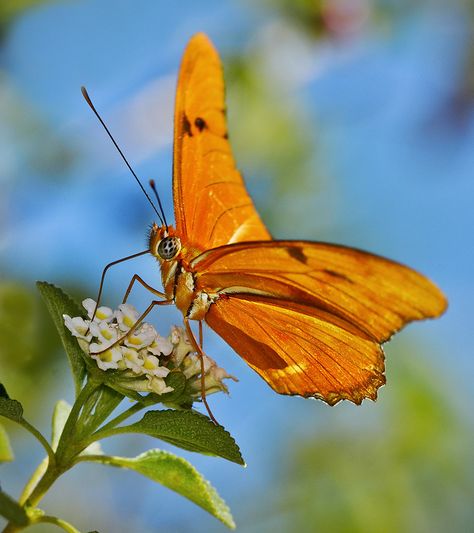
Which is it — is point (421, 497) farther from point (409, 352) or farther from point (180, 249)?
point (180, 249)

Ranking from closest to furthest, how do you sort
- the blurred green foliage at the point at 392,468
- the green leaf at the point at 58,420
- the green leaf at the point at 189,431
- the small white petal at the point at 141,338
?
the green leaf at the point at 189,431 < the green leaf at the point at 58,420 < the small white petal at the point at 141,338 < the blurred green foliage at the point at 392,468

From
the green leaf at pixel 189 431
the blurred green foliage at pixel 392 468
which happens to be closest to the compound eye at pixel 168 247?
the green leaf at pixel 189 431

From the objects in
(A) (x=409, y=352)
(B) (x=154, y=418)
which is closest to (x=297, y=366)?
(B) (x=154, y=418)

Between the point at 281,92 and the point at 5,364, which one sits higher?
the point at 281,92

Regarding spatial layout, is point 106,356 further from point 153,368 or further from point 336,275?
point 336,275

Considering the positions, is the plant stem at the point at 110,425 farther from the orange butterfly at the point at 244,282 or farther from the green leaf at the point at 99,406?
the orange butterfly at the point at 244,282

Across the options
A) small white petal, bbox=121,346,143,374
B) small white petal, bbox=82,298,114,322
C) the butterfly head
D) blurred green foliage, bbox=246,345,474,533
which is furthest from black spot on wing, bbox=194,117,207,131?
blurred green foliage, bbox=246,345,474,533
